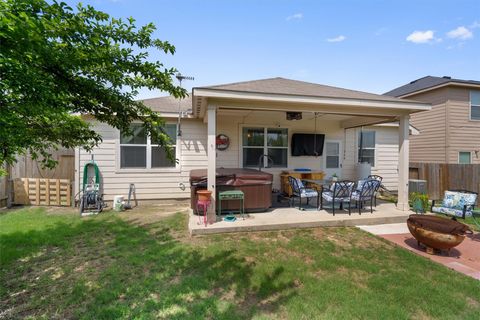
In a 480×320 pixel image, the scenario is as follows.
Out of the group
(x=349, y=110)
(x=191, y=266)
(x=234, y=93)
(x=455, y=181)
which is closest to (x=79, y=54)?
(x=191, y=266)

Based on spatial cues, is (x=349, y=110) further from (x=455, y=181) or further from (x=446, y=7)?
(x=455, y=181)

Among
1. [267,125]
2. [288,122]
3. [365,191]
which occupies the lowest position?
[365,191]

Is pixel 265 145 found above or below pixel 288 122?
below

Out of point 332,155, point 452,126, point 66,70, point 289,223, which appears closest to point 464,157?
point 452,126

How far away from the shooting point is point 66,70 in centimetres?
193

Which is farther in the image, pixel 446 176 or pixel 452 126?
pixel 452 126

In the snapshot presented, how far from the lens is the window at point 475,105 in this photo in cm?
1067

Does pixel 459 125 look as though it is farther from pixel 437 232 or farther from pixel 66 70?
pixel 66 70

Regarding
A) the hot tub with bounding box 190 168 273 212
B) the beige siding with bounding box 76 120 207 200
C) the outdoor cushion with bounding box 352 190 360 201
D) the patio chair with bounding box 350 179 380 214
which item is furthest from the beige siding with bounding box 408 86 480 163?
the beige siding with bounding box 76 120 207 200

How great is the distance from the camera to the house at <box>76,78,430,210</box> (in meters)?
5.59

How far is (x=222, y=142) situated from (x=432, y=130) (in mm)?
10351

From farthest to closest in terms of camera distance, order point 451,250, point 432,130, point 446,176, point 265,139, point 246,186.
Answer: point 432,130 → point 265,139 → point 446,176 → point 246,186 → point 451,250

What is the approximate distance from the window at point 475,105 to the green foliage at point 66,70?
13714mm

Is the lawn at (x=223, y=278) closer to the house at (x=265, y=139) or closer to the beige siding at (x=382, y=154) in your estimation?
the house at (x=265, y=139)
